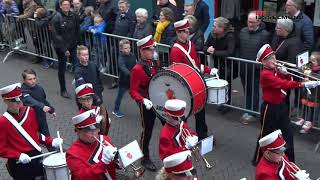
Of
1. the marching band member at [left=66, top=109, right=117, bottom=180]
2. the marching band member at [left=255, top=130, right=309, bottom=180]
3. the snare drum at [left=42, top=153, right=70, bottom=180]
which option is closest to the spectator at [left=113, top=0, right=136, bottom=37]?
the snare drum at [left=42, top=153, right=70, bottom=180]

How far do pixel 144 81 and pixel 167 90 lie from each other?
348 mm

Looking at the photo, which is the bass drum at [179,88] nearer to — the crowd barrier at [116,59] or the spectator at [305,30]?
the crowd barrier at [116,59]

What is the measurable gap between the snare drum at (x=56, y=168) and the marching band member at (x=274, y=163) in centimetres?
229

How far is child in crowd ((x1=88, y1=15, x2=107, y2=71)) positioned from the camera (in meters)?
11.0

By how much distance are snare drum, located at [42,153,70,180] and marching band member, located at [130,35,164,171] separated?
5.03ft

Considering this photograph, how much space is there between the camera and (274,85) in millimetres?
6801

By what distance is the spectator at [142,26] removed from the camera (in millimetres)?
10070

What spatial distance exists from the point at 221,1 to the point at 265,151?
27.9ft

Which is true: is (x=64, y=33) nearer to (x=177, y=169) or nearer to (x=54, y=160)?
(x=54, y=160)

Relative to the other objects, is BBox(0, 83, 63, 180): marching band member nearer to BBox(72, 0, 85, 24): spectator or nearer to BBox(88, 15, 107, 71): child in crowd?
BBox(88, 15, 107, 71): child in crowd

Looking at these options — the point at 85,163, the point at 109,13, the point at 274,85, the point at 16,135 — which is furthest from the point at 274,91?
the point at 109,13

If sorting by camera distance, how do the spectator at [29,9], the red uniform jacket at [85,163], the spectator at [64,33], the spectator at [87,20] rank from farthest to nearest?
the spectator at [29,9]
the spectator at [87,20]
the spectator at [64,33]
the red uniform jacket at [85,163]

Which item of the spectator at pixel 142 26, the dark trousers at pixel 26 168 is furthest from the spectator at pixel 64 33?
the dark trousers at pixel 26 168

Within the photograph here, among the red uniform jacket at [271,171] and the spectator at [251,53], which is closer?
the red uniform jacket at [271,171]
